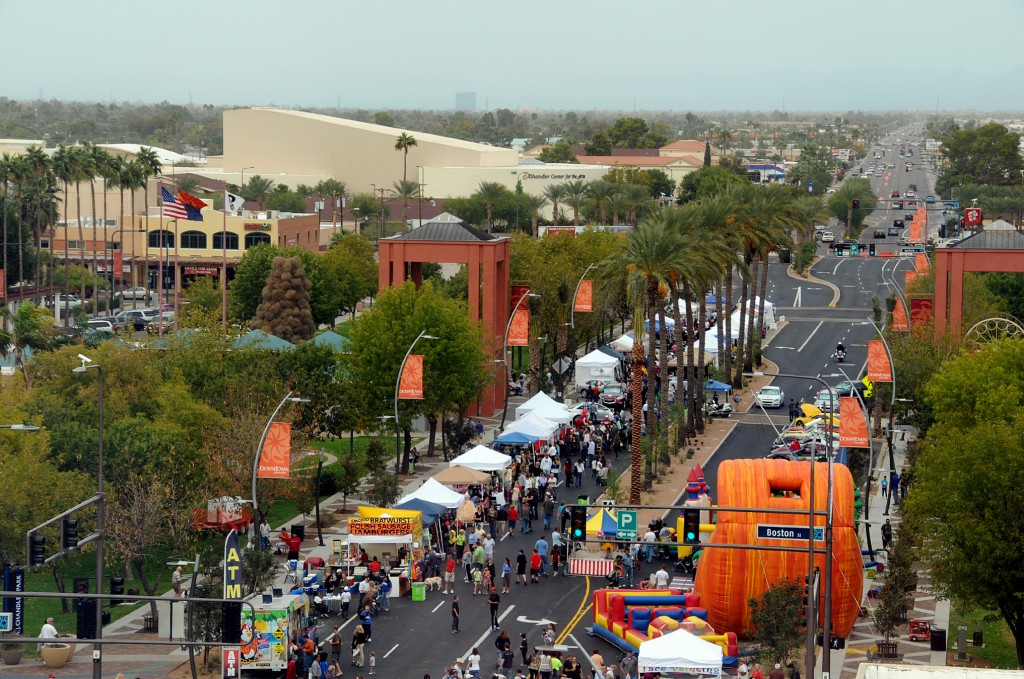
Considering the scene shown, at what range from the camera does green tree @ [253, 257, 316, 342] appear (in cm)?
8750

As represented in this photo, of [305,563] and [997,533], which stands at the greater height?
[997,533]

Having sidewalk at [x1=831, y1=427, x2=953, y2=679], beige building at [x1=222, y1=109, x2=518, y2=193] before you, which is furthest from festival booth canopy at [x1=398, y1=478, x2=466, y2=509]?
beige building at [x1=222, y1=109, x2=518, y2=193]

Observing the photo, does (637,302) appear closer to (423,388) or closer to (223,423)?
(423,388)

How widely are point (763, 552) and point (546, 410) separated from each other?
2505cm

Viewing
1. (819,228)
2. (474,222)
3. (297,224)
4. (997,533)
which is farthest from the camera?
(819,228)

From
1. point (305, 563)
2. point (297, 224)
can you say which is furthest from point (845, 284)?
point (305, 563)

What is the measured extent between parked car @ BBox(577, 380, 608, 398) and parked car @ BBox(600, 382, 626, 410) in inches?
14.1

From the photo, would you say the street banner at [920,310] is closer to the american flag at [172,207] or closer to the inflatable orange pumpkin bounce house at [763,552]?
the inflatable orange pumpkin bounce house at [763,552]

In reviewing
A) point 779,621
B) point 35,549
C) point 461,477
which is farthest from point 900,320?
point 35,549

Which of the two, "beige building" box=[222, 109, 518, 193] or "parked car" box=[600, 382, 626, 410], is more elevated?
"beige building" box=[222, 109, 518, 193]

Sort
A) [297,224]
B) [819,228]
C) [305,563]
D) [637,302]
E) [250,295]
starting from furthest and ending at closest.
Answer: [819,228], [297,224], [250,295], [637,302], [305,563]

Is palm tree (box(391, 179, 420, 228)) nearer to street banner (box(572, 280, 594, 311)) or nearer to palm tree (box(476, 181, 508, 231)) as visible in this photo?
palm tree (box(476, 181, 508, 231))

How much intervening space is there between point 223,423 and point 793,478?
19.1m

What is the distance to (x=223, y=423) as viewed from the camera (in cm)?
4788
